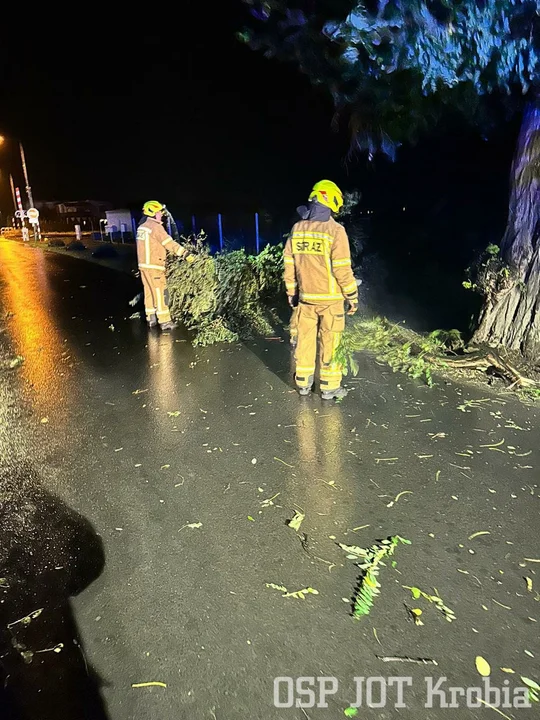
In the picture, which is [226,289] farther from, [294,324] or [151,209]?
[294,324]

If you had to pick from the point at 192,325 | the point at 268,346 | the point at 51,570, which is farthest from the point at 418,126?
the point at 51,570

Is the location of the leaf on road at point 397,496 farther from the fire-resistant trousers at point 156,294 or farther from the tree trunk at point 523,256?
the fire-resistant trousers at point 156,294

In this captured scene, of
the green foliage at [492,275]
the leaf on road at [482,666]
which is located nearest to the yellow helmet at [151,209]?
the green foliage at [492,275]

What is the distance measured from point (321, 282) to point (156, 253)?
383cm

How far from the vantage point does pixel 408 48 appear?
184 inches

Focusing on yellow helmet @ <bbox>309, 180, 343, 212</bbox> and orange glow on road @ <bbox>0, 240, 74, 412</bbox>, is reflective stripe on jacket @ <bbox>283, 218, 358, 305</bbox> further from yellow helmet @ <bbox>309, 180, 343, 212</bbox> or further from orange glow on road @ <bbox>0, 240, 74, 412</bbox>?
orange glow on road @ <bbox>0, 240, 74, 412</bbox>

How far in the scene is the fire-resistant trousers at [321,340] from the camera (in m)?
5.00

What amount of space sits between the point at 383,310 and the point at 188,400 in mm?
5268

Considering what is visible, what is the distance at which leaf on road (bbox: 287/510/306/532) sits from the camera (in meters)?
3.18

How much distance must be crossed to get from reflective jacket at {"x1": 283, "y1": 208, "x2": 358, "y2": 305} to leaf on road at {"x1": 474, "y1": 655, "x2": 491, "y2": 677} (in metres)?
3.31

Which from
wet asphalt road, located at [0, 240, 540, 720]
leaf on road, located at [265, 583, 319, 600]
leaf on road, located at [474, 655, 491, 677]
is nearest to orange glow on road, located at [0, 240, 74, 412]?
A: wet asphalt road, located at [0, 240, 540, 720]

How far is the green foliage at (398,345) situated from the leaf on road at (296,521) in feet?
6.93

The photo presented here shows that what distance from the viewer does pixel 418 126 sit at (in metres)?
6.52

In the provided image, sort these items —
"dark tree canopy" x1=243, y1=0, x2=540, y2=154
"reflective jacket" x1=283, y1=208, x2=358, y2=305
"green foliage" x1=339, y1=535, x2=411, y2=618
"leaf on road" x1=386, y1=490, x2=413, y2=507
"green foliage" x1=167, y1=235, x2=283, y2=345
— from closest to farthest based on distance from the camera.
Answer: "green foliage" x1=339, y1=535, x2=411, y2=618 < "leaf on road" x1=386, y1=490, x2=413, y2=507 < "dark tree canopy" x1=243, y1=0, x2=540, y2=154 < "reflective jacket" x1=283, y1=208, x2=358, y2=305 < "green foliage" x1=167, y1=235, x2=283, y2=345
